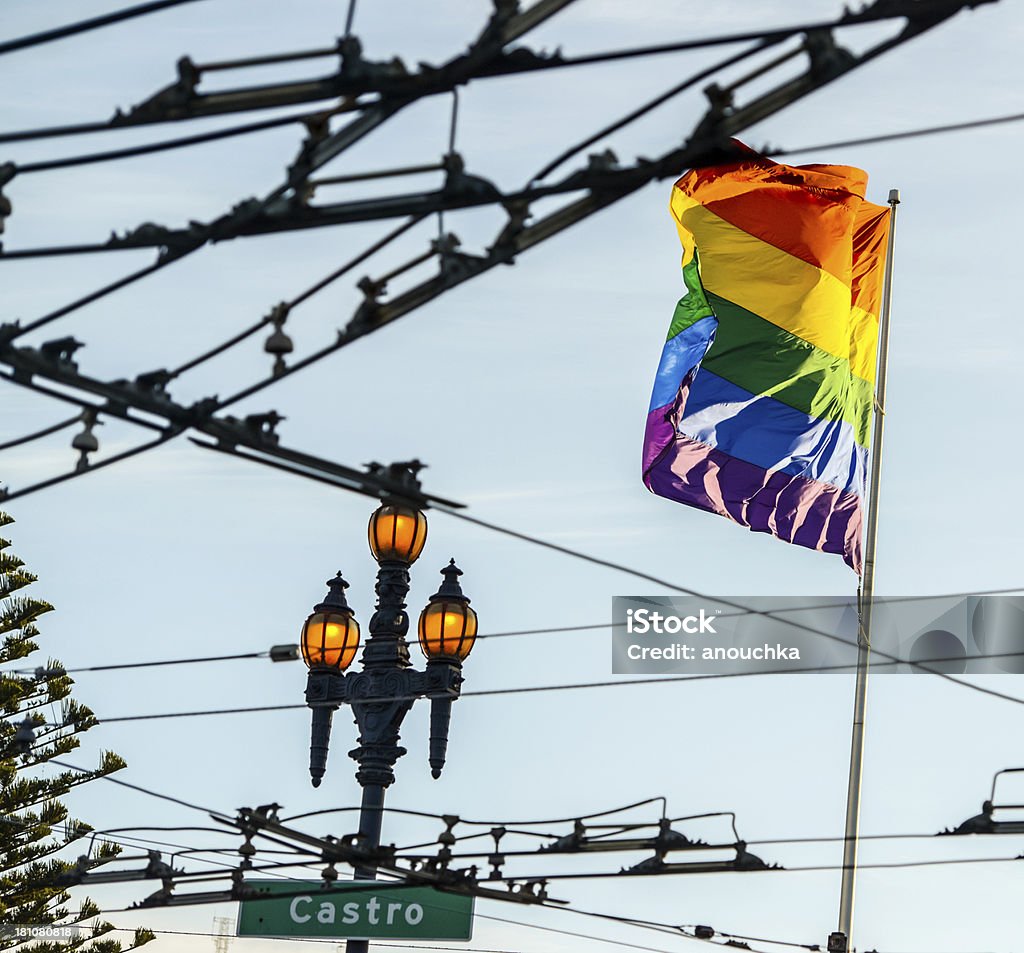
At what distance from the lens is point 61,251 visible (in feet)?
27.6

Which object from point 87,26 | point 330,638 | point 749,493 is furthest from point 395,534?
point 87,26

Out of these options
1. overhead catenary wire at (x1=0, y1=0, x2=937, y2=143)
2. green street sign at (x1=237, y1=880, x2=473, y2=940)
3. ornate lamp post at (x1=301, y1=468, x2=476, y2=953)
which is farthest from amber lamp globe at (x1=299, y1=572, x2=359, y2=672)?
overhead catenary wire at (x1=0, y1=0, x2=937, y2=143)

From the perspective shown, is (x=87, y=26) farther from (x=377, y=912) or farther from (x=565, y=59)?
(x=377, y=912)

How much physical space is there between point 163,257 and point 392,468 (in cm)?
181

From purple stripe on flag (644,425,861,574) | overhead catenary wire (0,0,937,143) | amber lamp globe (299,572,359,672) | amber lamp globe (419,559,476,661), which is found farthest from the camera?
purple stripe on flag (644,425,861,574)

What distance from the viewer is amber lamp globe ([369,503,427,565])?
1506cm

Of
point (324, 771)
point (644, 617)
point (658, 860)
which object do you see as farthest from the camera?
point (644, 617)

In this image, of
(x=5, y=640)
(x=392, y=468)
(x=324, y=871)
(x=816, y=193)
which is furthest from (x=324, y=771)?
(x=5, y=640)

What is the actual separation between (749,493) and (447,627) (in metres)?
3.86

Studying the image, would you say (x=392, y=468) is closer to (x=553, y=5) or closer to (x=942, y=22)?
(x=553, y=5)

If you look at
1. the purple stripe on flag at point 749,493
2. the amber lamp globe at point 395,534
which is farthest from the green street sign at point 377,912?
the purple stripe on flag at point 749,493

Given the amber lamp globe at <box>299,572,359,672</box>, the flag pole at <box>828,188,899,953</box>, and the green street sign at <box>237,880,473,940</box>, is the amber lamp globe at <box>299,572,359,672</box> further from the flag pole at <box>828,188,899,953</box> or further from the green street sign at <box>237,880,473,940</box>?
the flag pole at <box>828,188,899,953</box>

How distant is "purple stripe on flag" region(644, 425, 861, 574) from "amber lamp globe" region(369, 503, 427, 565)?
8.85 feet

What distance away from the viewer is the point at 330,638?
592 inches
